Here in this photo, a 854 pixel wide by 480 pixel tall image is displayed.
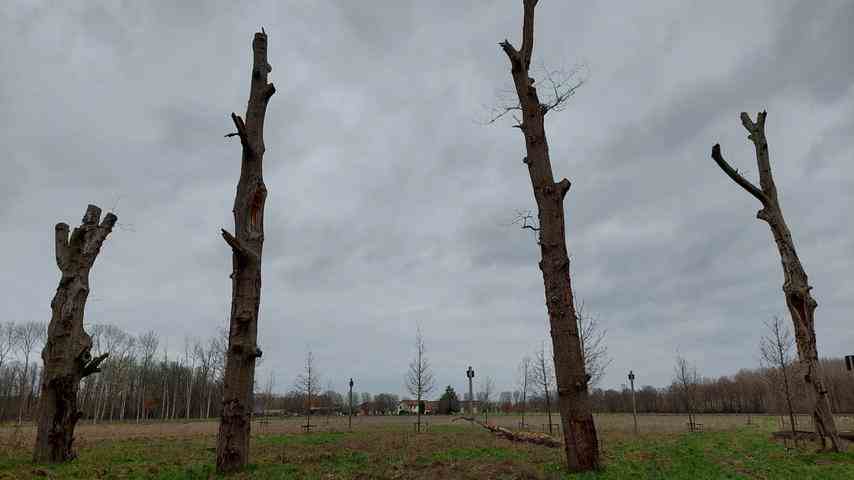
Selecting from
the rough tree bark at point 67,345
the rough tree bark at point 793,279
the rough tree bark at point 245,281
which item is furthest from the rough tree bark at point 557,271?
the rough tree bark at point 67,345

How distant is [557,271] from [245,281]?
211 inches

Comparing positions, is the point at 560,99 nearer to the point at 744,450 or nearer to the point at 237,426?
the point at 237,426

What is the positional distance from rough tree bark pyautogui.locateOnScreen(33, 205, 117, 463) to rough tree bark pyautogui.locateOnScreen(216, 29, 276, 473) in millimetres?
4894

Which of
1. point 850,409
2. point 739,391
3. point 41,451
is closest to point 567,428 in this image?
point 41,451

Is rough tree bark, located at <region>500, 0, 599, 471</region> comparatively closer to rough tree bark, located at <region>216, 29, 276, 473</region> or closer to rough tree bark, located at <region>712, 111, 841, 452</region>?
rough tree bark, located at <region>216, 29, 276, 473</region>

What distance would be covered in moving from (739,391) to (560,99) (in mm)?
82313

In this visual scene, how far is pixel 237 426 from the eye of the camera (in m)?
8.67

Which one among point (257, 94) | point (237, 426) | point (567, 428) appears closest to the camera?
point (567, 428)

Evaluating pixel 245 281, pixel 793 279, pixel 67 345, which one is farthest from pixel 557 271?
pixel 67 345

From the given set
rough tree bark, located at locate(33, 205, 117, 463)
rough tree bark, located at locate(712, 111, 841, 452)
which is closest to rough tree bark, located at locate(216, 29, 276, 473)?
rough tree bark, located at locate(33, 205, 117, 463)

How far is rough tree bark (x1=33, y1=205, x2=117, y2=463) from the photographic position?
10.9 meters

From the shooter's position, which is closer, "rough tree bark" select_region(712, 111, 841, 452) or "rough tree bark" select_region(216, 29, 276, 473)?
"rough tree bark" select_region(216, 29, 276, 473)

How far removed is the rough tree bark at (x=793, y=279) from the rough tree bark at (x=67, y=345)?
49.0 ft

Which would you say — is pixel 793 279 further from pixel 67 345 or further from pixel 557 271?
pixel 67 345
